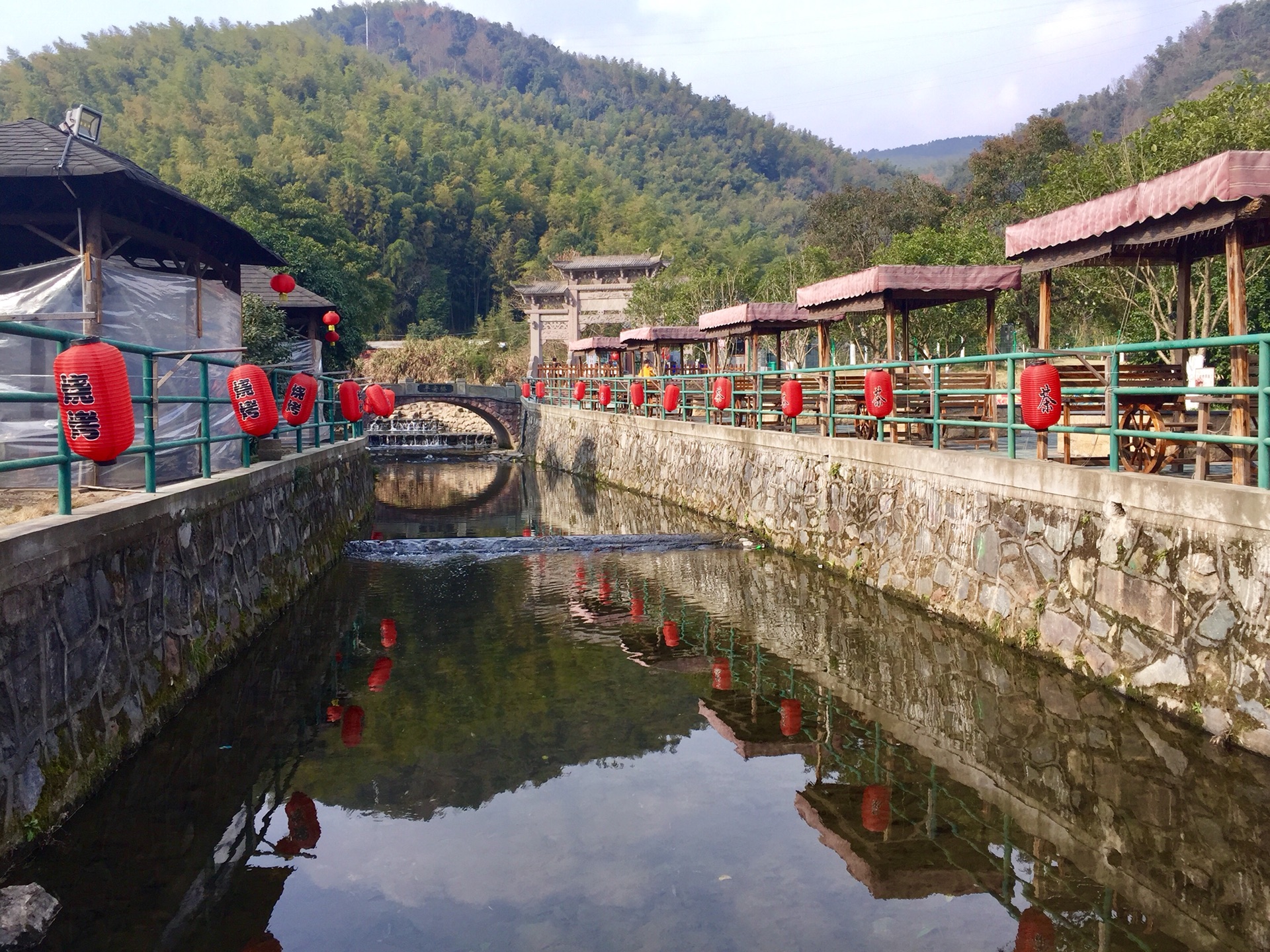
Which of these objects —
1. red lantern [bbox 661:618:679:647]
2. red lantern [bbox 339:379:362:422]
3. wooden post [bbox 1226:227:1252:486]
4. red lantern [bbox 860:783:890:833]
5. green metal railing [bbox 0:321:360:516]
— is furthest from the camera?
red lantern [bbox 339:379:362:422]

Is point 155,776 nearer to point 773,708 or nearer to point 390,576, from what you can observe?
point 773,708

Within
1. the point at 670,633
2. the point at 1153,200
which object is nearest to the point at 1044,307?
the point at 1153,200

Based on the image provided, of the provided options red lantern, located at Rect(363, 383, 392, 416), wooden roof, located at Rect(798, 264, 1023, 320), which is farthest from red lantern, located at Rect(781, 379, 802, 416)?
red lantern, located at Rect(363, 383, 392, 416)

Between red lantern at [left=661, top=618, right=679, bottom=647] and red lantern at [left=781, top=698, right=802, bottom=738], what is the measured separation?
64.0 inches

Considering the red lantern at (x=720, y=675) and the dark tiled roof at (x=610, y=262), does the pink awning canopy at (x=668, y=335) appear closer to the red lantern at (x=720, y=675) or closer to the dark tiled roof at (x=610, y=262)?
the red lantern at (x=720, y=675)

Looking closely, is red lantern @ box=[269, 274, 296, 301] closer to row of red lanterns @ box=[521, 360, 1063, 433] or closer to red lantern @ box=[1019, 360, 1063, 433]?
row of red lanterns @ box=[521, 360, 1063, 433]

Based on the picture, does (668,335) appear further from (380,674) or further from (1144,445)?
(380,674)

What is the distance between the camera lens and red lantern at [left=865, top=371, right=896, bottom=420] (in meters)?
9.79

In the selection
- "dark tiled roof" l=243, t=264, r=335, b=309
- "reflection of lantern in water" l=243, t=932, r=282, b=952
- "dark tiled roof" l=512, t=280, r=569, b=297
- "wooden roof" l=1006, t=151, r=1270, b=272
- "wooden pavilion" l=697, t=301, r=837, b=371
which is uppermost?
"dark tiled roof" l=512, t=280, r=569, b=297

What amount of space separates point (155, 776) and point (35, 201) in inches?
272

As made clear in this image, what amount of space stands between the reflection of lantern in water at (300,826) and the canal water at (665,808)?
2 centimetres

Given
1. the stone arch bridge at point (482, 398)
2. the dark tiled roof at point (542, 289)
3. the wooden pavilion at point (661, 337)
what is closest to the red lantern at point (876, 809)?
the wooden pavilion at point (661, 337)

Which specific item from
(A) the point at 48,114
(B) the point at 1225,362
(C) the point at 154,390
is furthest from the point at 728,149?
(C) the point at 154,390

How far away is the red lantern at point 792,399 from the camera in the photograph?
12.3 m
